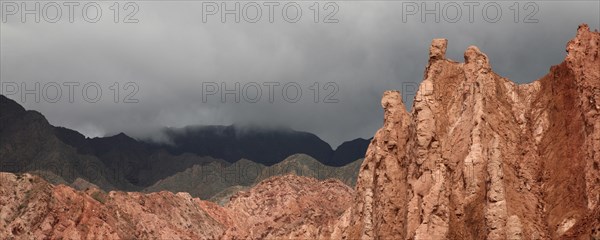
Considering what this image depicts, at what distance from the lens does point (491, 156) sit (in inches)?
2581

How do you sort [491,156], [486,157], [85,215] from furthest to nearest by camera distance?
[85,215] → [486,157] → [491,156]

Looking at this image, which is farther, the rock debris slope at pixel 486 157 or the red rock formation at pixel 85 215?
the red rock formation at pixel 85 215

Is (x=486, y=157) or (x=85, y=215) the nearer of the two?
(x=486, y=157)

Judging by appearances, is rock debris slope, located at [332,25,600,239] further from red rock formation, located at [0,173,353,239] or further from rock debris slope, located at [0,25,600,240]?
red rock formation, located at [0,173,353,239]

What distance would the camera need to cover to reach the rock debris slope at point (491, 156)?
63.9m

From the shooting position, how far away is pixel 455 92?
76375 mm

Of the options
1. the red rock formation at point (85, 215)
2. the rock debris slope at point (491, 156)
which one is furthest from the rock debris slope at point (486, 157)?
the red rock formation at point (85, 215)

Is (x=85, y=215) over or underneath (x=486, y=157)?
underneath

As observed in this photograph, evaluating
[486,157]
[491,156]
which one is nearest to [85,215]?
[486,157]

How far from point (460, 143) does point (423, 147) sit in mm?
3500

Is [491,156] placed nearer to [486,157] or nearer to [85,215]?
[486,157]

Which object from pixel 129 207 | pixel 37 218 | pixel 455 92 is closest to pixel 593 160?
pixel 455 92

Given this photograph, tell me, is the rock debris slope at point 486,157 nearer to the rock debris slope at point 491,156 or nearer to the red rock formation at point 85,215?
the rock debris slope at point 491,156

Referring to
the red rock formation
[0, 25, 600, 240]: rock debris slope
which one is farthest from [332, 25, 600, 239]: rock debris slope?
the red rock formation
